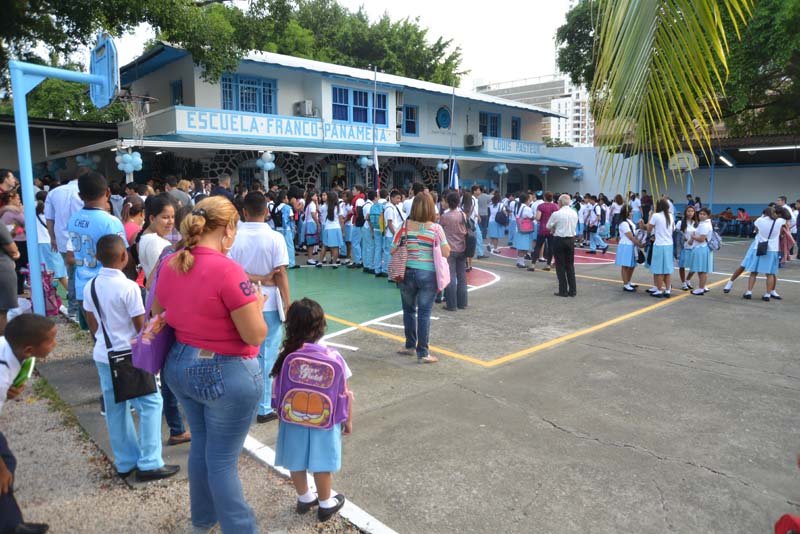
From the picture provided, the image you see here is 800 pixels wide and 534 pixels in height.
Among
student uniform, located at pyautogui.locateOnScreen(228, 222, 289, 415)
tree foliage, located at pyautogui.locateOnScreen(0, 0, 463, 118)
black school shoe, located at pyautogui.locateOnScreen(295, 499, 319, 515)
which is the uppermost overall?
tree foliage, located at pyautogui.locateOnScreen(0, 0, 463, 118)

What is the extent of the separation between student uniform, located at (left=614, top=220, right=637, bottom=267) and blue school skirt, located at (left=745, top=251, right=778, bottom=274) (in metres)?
1.83

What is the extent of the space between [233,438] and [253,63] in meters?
17.6

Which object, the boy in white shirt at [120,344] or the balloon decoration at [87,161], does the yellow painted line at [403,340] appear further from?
the balloon decoration at [87,161]

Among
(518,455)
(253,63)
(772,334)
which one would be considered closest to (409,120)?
(253,63)

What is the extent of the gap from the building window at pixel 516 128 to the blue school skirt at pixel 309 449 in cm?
2739

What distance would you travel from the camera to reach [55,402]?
4.62 m

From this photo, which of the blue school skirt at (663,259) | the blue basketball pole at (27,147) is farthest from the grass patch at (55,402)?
the blue school skirt at (663,259)

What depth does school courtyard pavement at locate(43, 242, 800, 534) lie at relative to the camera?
316 centimetres

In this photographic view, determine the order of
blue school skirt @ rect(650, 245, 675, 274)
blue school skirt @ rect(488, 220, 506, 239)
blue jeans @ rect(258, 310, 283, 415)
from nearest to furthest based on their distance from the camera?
1. blue jeans @ rect(258, 310, 283, 415)
2. blue school skirt @ rect(650, 245, 675, 274)
3. blue school skirt @ rect(488, 220, 506, 239)

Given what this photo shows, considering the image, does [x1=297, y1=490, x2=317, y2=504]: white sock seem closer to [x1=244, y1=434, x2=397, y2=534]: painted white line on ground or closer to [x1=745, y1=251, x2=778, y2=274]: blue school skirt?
[x1=244, y1=434, x2=397, y2=534]: painted white line on ground

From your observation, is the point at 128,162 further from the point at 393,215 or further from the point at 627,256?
the point at 627,256

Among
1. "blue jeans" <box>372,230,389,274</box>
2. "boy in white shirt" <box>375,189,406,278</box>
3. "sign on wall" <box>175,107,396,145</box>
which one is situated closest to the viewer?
"boy in white shirt" <box>375,189,406,278</box>

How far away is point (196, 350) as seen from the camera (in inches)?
94.8

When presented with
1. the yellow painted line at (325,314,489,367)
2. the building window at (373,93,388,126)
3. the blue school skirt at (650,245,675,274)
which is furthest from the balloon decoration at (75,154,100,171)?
the blue school skirt at (650,245,675,274)
